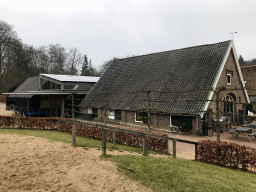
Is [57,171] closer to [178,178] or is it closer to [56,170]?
[56,170]

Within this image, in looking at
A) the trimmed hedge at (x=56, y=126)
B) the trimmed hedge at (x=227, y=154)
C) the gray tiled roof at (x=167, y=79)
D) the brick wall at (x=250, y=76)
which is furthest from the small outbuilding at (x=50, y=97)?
the brick wall at (x=250, y=76)

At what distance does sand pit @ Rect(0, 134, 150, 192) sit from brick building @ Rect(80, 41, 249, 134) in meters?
7.49

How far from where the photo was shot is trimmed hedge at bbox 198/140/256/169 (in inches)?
286

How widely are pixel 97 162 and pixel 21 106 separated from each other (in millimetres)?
23063

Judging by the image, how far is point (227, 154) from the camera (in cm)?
764

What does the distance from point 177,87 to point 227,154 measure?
35.5 feet

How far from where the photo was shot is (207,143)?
8141 mm

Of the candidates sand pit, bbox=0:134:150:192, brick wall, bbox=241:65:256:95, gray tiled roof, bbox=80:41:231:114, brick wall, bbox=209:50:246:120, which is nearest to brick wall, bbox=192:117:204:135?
gray tiled roof, bbox=80:41:231:114

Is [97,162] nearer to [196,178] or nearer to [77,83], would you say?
[196,178]

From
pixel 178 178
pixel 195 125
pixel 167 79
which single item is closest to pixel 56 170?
pixel 178 178

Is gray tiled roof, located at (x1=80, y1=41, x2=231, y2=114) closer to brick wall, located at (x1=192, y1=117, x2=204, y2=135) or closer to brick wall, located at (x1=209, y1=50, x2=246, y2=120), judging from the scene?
brick wall, located at (x1=192, y1=117, x2=204, y2=135)

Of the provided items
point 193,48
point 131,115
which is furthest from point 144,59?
point 131,115

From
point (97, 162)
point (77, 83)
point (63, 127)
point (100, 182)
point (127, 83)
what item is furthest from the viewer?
point (77, 83)

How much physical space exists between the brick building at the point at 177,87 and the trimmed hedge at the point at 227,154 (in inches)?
233
